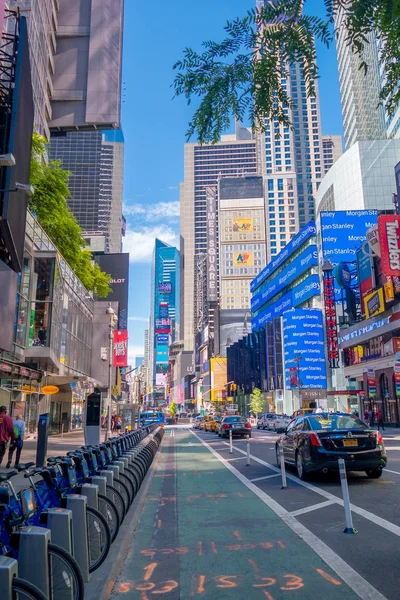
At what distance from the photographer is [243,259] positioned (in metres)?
185

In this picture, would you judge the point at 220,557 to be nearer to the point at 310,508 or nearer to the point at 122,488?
the point at 122,488

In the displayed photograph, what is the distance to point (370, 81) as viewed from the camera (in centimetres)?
16625

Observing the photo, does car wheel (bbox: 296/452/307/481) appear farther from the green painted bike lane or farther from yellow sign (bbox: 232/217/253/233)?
yellow sign (bbox: 232/217/253/233)

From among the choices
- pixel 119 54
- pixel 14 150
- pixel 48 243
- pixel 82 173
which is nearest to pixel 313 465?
pixel 14 150

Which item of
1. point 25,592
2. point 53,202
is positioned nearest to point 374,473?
point 25,592

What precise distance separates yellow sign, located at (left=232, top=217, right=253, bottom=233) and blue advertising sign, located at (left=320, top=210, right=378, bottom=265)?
107 meters

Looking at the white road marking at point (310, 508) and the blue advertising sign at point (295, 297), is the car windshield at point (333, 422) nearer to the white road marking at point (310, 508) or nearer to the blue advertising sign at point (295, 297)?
the white road marking at point (310, 508)

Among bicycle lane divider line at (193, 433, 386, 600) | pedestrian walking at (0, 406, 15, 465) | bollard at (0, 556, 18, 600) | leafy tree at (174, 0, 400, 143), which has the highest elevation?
leafy tree at (174, 0, 400, 143)

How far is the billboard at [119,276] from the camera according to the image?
94.4 metres

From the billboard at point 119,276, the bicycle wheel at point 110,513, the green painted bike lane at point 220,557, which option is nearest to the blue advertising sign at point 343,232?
the billboard at point 119,276

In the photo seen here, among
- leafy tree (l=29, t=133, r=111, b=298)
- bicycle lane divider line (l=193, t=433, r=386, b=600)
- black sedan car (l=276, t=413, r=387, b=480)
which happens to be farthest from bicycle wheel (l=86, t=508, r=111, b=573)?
leafy tree (l=29, t=133, r=111, b=298)

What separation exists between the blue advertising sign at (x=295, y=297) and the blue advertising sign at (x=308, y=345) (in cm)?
510

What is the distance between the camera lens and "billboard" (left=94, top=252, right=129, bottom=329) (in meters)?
94.4

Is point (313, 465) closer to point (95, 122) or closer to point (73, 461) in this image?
point (73, 461)
